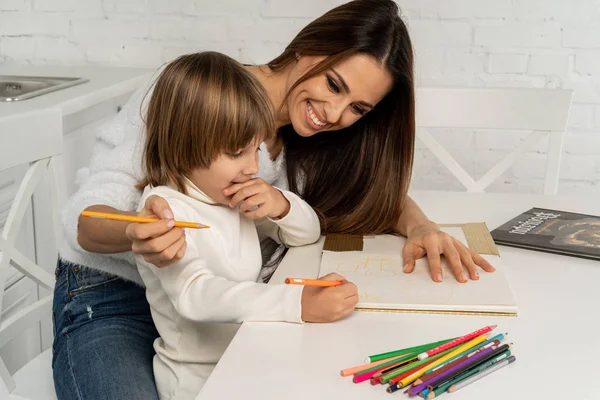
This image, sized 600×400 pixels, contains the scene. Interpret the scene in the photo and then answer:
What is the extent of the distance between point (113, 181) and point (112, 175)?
0.04 feet

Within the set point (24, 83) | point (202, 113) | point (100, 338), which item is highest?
point (202, 113)

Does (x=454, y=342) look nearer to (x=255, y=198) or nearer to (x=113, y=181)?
(x=255, y=198)

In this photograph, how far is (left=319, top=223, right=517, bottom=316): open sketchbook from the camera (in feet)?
3.39

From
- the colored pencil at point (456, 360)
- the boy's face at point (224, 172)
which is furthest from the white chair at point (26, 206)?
the colored pencil at point (456, 360)

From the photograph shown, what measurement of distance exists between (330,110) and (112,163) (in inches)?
16.3

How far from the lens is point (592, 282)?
3.78 ft

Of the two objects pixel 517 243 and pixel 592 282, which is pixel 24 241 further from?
pixel 592 282

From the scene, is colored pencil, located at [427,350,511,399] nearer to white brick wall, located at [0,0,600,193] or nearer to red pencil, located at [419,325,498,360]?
red pencil, located at [419,325,498,360]

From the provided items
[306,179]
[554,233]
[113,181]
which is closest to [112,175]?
[113,181]

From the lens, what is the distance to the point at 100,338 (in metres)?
1.25

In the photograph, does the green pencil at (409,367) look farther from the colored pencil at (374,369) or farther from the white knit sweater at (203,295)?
the white knit sweater at (203,295)

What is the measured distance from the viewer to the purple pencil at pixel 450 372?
0.80 meters

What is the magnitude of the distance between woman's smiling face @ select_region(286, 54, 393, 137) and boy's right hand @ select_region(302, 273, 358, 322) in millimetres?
534

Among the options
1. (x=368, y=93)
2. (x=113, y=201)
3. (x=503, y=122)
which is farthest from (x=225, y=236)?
(x=503, y=122)
